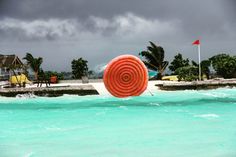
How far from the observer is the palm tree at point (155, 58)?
1639 cm

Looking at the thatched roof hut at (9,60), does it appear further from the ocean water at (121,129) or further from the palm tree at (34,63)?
the ocean water at (121,129)

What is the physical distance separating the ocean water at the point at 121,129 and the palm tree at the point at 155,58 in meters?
7.97

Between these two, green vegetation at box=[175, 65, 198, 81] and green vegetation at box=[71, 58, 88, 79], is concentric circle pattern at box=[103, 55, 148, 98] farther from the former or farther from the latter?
green vegetation at box=[71, 58, 88, 79]

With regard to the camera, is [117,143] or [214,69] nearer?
[117,143]

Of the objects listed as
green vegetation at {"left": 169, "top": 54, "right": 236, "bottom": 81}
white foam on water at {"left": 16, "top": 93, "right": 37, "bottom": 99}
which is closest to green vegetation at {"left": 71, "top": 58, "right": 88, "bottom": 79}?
green vegetation at {"left": 169, "top": 54, "right": 236, "bottom": 81}

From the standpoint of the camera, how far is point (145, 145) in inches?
141

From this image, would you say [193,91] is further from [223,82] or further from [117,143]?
[117,143]

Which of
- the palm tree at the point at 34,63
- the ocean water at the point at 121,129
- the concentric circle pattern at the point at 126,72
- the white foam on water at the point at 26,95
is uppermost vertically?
the palm tree at the point at 34,63

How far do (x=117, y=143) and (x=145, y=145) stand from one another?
294 mm

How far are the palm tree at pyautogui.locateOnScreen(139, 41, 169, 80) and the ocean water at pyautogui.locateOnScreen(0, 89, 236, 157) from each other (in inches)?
314

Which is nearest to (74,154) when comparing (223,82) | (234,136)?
(234,136)

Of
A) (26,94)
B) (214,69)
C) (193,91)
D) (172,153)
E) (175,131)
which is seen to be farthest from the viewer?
(214,69)

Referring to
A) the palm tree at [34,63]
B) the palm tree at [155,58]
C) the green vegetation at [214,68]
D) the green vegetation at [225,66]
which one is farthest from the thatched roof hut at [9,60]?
the green vegetation at [225,66]

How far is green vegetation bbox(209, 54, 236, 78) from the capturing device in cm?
1357
